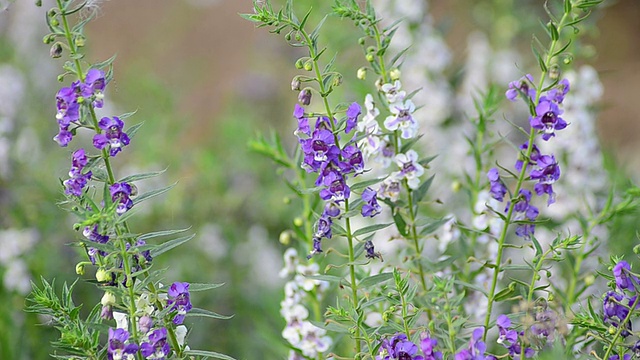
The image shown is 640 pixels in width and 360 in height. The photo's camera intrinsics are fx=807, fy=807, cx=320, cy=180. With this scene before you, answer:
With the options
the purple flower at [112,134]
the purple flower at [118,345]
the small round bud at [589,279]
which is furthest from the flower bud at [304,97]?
the small round bud at [589,279]

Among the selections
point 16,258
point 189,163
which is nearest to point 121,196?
point 16,258

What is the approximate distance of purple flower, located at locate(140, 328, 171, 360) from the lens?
0.85 metres

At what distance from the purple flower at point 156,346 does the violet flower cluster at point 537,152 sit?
0.44m

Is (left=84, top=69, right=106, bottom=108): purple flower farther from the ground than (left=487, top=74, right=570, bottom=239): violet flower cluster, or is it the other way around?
(left=84, top=69, right=106, bottom=108): purple flower

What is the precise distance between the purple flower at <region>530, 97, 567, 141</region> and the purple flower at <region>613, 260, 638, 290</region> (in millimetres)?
163

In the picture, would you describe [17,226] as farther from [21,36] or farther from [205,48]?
[205,48]

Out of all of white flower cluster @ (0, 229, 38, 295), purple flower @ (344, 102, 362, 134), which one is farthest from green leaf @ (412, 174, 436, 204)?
white flower cluster @ (0, 229, 38, 295)

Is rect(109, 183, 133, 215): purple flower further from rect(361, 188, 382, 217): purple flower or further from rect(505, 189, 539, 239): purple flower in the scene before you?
rect(505, 189, 539, 239): purple flower

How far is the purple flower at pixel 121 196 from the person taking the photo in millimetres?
865

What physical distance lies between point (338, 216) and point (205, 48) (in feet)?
10.2

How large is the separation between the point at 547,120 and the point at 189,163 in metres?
1.89

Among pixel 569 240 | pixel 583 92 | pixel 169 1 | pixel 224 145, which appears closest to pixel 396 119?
pixel 569 240

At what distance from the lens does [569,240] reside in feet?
3.01

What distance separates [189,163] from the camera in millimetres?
2686
